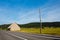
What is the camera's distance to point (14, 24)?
12050 cm

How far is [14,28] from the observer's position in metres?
121

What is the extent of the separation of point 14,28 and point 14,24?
287 cm
